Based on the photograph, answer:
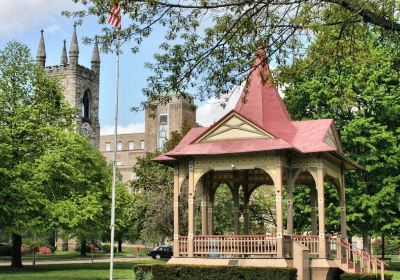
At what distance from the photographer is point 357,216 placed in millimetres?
36125

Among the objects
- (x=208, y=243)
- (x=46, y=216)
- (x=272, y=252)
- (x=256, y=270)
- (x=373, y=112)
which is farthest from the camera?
(x=373, y=112)

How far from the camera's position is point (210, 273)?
23859mm

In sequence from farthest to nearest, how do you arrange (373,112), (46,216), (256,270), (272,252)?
(373,112)
(46,216)
(272,252)
(256,270)

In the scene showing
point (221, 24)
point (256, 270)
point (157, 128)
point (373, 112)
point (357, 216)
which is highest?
point (157, 128)

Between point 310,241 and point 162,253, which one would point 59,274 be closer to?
point 310,241

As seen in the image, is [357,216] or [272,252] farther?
[357,216]

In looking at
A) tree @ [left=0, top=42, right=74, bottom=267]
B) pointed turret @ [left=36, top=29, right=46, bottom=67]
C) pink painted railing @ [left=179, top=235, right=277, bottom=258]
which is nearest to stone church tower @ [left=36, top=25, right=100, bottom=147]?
pointed turret @ [left=36, top=29, right=46, bottom=67]

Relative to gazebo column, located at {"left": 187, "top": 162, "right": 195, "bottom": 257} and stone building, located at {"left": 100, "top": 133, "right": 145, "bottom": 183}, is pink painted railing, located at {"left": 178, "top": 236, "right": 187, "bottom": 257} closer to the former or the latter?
gazebo column, located at {"left": 187, "top": 162, "right": 195, "bottom": 257}

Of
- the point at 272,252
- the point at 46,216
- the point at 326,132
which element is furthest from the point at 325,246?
the point at 46,216

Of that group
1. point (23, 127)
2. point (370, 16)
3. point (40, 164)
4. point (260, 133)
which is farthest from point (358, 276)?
point (23, 127)

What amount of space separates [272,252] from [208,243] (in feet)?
9.95

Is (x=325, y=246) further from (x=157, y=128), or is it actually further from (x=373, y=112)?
(x=157, y=128)

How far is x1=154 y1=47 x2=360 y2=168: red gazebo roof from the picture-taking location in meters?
25.6

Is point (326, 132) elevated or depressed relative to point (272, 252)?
elevated
